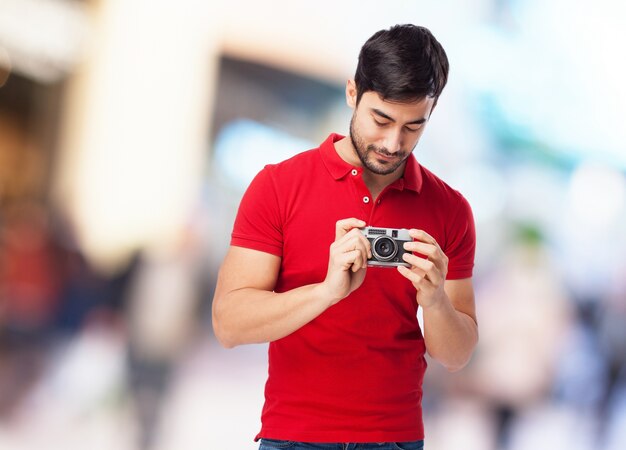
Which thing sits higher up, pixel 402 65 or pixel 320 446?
pixel 402 65

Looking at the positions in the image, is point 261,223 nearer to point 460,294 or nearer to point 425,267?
point 425,267

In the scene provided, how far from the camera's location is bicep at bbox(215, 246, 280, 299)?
1.77 m

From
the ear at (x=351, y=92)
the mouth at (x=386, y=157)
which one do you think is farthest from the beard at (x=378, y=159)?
the ear at (x=351, y=92)

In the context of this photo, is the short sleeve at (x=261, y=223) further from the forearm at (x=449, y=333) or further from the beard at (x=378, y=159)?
the forearm at (x=449, y=333)

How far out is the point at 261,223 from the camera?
5.81 ft

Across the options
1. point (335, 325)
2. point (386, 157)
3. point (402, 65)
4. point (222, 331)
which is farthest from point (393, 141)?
point (222, 331)

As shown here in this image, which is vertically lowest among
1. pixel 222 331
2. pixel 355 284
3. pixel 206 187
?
pixel 222 331

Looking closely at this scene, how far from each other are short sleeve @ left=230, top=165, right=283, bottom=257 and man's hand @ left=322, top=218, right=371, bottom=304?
6.5 inches

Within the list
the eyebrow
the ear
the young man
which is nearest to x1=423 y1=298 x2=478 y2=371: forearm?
the young man

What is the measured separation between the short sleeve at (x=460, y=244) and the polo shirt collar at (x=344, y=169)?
0.11 meters

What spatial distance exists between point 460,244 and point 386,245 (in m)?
0.33

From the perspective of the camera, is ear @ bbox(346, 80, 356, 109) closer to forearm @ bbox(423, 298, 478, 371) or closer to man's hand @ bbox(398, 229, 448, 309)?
man's hand @ bbox(398, 229, 448, 309)

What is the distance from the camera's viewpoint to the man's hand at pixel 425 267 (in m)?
1.64

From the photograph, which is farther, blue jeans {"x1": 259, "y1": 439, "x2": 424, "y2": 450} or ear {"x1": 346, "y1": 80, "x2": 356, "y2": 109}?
ear {"x1": 346, "y1": 80, "x2": 356, "y2": 109}
